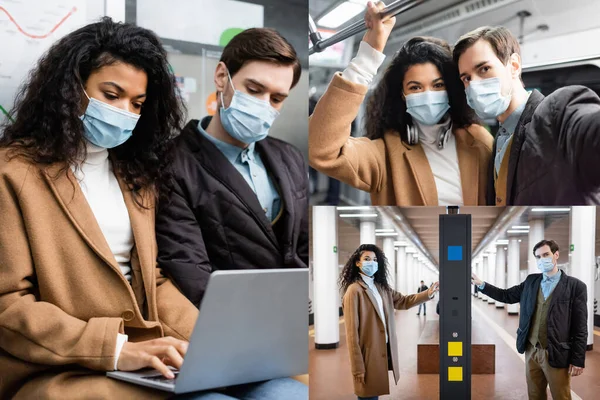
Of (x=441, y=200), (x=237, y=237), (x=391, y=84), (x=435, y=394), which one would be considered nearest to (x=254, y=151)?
(x=237, y=237)

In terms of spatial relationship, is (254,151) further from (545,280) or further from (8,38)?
(545,280)

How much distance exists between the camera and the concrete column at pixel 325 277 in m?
2.76

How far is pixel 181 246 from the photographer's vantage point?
245cm

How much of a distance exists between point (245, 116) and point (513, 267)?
1.29 meters

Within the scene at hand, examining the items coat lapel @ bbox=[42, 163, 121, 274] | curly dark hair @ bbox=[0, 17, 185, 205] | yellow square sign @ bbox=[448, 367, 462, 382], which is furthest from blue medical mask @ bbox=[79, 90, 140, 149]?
yellow square sign @ bbox=[448, 367, 462, 382]

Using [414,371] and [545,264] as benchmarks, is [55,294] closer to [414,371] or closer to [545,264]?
[414,371]

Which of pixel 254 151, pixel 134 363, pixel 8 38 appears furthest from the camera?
pixel 254 151

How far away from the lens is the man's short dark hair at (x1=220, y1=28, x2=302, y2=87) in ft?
8.56

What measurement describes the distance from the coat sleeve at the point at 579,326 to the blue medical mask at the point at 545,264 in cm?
14

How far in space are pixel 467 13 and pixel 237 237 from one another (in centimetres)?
132

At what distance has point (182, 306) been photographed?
7.97 feet

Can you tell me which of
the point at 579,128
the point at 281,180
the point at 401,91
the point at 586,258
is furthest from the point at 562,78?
the point at 281,180

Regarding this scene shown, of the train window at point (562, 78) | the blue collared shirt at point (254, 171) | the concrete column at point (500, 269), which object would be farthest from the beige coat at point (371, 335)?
the train window at point (562, 78)

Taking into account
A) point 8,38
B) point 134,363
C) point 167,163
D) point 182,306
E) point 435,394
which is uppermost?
point 8,38
